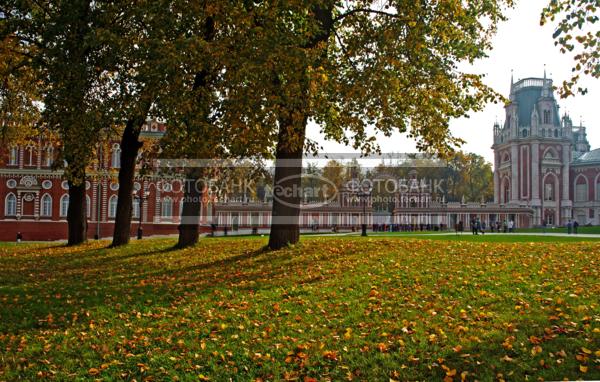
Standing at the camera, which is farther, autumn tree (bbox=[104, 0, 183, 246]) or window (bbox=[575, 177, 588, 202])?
window (bbox=[575, 177, 588, 202])

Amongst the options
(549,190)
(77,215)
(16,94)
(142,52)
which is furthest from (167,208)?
(549,190)

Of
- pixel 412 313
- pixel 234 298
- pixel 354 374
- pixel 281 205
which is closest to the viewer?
pixel 354 374

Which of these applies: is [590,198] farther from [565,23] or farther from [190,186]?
[565,23]

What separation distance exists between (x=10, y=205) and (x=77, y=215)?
3468 cm

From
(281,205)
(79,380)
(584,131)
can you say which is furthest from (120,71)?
(584,131)

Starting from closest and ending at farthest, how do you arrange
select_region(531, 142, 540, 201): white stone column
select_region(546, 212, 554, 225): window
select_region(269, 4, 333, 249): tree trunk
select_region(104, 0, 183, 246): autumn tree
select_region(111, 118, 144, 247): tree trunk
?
select_region(104, 0, 183, 246): autumn tree
select_region(269, 4, 333, 249): tree trunk
select_region(111, 118, 144, 247): tree trunk
select_region(531, 142, 540, 201): white stone column
select_region(546, 212, 554, 225): window

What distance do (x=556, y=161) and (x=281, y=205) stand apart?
3102 inches

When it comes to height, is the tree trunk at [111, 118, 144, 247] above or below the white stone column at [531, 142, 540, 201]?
below

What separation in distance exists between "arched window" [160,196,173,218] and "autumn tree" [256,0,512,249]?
135 feet

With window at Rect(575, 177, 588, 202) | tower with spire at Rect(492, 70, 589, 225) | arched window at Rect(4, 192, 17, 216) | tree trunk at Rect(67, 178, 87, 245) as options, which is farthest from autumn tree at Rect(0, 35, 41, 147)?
window at Rect(575, 177, 588, 202)

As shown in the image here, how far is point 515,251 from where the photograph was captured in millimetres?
15195

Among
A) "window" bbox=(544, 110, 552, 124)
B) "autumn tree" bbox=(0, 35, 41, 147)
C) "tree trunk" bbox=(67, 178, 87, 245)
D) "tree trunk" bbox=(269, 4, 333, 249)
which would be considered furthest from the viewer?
"window" bbox=(544, 110, 552, 124)

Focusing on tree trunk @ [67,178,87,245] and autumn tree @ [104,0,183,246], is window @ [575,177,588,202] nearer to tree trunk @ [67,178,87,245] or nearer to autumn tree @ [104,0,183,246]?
tree trunk @ [67,178,87,245]

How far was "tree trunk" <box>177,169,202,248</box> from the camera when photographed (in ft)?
67.5
